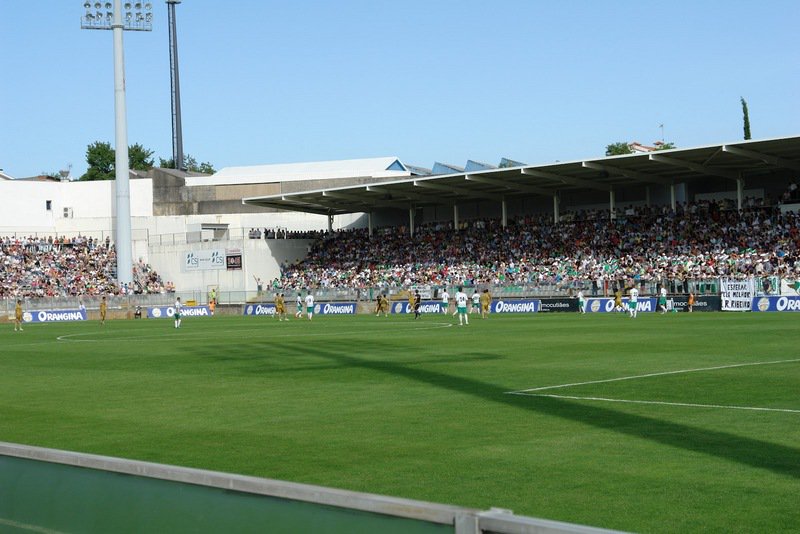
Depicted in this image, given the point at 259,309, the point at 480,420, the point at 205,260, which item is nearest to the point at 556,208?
the point at 259,309

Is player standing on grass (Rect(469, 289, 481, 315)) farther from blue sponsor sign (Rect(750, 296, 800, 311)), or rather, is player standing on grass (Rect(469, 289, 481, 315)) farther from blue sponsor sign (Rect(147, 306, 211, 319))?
blue sponsor sign (Rect(147, 306, 211, 319))

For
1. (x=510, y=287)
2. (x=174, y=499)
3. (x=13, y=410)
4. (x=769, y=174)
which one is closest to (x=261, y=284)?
(x=510, y=287)

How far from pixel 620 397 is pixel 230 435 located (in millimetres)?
6858

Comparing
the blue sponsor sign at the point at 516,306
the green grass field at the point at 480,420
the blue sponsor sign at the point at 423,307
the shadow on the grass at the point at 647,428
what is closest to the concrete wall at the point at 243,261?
the blue sponsor sign at the point at 423,307

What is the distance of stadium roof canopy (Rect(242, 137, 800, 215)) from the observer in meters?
64.0

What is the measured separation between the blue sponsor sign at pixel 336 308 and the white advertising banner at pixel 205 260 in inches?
600

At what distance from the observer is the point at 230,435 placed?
14.8 m

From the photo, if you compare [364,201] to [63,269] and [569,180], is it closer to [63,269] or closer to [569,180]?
[569,180]

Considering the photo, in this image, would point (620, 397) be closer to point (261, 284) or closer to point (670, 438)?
point (670, 438)

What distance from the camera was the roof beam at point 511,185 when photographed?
73.1 m

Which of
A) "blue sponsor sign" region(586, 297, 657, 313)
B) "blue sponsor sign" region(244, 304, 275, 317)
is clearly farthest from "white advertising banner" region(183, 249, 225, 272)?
"blue sponsor sign" region(586, 297, 657, 313)

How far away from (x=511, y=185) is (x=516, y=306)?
49.0 feet

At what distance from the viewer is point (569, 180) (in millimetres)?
73688

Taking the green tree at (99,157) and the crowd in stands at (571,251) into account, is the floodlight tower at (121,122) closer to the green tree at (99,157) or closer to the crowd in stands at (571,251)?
the crowd in stands at (571,251)
